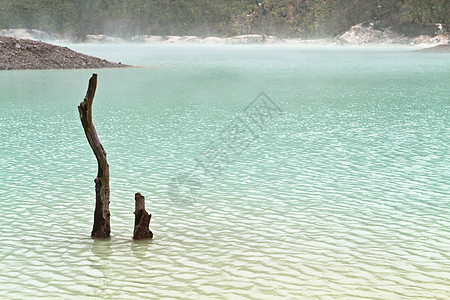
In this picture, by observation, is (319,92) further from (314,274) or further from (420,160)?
(314,274)

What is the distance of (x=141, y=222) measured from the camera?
40.1ft

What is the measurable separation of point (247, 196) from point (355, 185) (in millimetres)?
3134

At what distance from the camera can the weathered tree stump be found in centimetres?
1182

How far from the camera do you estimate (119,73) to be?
62.8 m

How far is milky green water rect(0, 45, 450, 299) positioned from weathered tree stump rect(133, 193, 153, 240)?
0.18m

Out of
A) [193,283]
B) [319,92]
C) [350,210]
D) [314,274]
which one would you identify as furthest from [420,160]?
[319,92]
